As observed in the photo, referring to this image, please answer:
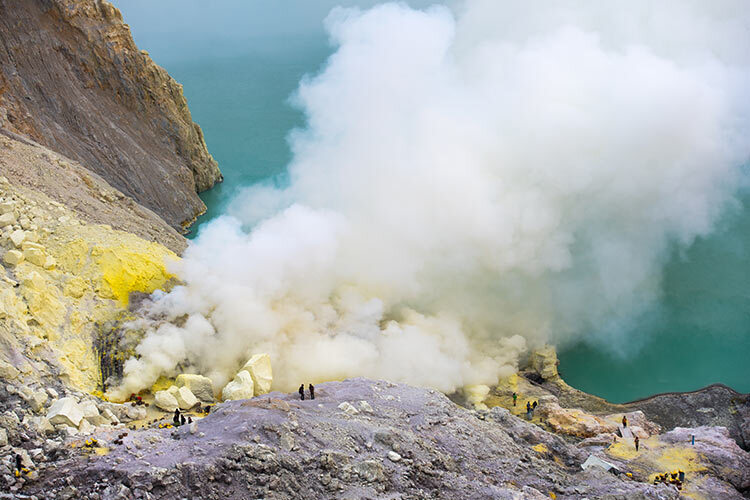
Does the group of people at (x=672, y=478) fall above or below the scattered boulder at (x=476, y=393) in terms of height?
below

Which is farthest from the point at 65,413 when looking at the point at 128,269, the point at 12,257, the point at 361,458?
the point at 128,269

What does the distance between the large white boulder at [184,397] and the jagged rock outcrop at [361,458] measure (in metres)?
3.03

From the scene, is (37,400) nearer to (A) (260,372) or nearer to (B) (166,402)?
(B) (166,402)

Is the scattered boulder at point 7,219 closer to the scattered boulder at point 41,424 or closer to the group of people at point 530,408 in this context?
the scattered boulder at point 41,424

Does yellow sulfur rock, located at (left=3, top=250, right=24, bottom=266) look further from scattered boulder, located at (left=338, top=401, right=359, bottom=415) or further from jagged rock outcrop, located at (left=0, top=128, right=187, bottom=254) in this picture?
scattered boulder, located at (left=338, top=401, right=359, bottom=415)

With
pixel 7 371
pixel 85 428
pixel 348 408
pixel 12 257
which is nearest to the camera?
pixel 85 428

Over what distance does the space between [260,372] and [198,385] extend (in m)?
2.54

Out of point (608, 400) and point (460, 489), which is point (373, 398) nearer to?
point (460, 489)

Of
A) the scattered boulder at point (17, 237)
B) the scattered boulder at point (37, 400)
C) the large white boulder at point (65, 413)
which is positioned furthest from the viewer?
the scattered boulder at point (17, 237)

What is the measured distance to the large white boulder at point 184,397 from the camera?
2000 centimetres

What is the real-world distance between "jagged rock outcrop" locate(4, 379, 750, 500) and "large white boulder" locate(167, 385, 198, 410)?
3030 mm

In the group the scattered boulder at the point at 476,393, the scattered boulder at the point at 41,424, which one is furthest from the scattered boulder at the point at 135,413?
the scattered boulder at the point at 476,393

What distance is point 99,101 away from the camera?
4009 centimetres

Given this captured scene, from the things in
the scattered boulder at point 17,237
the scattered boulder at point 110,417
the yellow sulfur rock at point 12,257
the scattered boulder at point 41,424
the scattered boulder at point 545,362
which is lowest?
the scattered boulder at point 41,424
